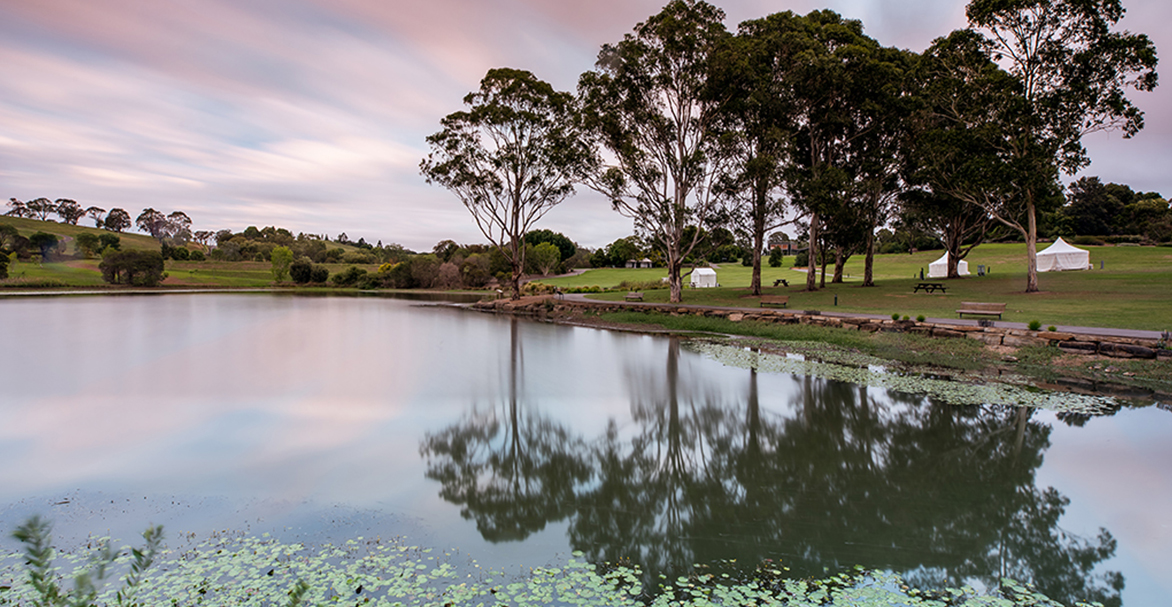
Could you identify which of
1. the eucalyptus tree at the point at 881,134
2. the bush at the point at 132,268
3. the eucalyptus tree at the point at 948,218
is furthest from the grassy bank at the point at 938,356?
the bush at the point at 132,268

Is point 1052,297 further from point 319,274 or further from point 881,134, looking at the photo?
point 319,274

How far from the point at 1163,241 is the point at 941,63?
157ft

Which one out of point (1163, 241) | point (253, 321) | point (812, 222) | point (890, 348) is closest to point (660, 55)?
point (812, 222)

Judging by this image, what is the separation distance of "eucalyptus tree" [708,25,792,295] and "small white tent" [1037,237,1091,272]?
24.0 m

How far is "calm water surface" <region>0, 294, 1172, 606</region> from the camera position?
15.7 ft

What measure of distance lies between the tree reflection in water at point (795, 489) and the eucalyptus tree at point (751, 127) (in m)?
18.2

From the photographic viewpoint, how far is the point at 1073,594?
13.3 feet

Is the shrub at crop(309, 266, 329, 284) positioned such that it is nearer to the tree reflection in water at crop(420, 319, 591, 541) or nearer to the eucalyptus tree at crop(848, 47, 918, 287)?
the eucalyptus tree at crop(848, 47, 918, 287)

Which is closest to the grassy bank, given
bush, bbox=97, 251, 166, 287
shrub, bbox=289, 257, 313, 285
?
bush, bbox=97, 251, 166, 287

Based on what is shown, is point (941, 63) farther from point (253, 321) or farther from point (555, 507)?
point (253, 321)

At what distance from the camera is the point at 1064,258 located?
3753 centimetres

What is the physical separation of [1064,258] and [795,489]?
44.2 metres

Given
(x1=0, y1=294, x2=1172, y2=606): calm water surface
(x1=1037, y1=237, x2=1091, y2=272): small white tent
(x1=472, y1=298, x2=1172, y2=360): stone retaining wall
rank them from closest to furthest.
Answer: (x1=0, y1=294, x2=1172, y2=606): calm water surface → (x1=472, y1=298, x2=1172, y2=360): stone retaining wall → (x1=1037, y1=237, x2=1091, y2=272): small white tent

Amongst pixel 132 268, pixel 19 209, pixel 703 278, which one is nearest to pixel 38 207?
pixel 19 209
